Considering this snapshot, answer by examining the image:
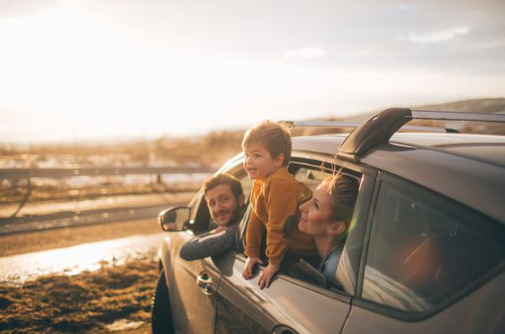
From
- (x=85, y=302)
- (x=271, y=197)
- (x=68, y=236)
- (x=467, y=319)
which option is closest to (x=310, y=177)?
(x=271, y=197)

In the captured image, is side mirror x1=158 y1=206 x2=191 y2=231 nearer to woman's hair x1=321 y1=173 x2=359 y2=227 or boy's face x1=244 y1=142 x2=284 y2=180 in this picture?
boy's face x1=244 y1=142 x2=284 y2=180

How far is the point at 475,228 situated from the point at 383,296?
0.42 m

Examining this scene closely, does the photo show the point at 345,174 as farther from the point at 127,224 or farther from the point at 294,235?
the point at 127,224

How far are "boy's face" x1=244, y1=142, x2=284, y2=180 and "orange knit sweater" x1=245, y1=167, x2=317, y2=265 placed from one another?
0.37 ft

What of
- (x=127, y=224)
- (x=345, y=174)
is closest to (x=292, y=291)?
(x=345, y=174)

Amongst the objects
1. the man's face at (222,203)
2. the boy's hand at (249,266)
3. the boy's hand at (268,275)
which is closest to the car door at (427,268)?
the boy's hand at (268,275)

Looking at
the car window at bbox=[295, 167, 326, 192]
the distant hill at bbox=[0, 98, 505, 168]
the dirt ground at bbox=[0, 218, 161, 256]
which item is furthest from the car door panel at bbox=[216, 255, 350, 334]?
the distant hill at bbox=[0, 98, 505, 168]

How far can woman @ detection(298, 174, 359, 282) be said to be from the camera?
188 centimetres

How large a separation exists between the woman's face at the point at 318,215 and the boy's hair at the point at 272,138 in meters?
0.53

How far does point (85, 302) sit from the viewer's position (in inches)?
176

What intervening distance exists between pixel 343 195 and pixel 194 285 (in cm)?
138

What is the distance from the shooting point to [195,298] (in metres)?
2.66

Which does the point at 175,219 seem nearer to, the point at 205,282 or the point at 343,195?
the point at 205,282

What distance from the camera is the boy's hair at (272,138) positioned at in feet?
7.95
